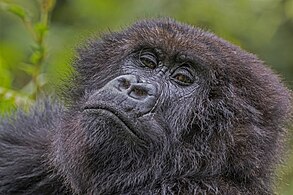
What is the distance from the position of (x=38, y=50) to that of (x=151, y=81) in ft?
2.72

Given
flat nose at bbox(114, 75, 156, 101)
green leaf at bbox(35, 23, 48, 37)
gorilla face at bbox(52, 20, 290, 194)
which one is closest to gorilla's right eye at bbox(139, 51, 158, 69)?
gorilla face at bbox(52, 20, 290, 194)

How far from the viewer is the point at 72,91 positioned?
11.1 feet

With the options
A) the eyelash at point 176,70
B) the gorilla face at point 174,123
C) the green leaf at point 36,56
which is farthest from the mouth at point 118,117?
the green leaf at point 36,56

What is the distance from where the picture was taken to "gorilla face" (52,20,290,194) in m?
3.05

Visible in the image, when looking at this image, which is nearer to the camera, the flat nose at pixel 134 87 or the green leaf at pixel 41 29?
the flat nose at pixel 134 87

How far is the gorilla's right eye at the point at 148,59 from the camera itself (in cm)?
318

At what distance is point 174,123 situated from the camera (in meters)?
3.10

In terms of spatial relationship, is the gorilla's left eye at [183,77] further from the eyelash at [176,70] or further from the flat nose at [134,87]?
the flat nose at [134,87]

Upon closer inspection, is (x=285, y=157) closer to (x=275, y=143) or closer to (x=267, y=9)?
(x=275, y=143)

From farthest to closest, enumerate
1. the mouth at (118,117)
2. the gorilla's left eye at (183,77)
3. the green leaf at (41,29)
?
the green leaf at (41,29), the gorilla's left eye at (183,77), the mouth at (118,117)

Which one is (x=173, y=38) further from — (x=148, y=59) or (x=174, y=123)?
(x=174, y=123)

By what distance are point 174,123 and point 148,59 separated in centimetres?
27

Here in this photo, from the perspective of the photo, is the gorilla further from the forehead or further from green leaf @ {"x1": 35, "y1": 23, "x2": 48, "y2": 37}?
green leaf @ {"x1": 35, "y1": 23, "x2": 48, "y2": 37}

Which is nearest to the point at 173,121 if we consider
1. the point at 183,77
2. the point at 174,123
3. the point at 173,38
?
the point at 174,123
